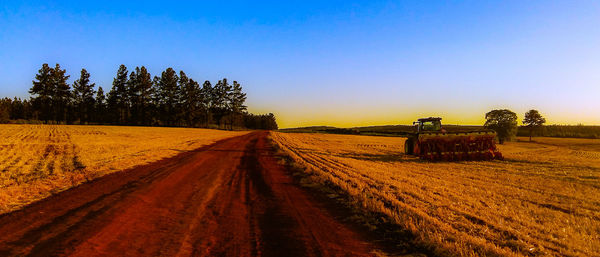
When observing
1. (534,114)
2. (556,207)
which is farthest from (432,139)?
(534,114)

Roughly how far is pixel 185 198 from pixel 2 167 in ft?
30.7

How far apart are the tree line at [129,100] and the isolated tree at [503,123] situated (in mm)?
69734

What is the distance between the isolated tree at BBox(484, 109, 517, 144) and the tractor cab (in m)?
35.2

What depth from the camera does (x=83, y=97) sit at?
264ft

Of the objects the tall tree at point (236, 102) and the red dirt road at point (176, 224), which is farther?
the tall tree at point (236, 102)

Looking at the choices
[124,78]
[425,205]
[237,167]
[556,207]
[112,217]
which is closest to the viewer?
[112,217]

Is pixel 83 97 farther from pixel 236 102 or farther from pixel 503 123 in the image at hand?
pixel 503 123

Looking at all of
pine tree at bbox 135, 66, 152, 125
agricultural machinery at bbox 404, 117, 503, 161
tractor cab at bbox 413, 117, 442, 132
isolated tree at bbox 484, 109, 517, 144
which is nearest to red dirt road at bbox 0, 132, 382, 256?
agricultural machinery at bbox 404, 117, 503, 161

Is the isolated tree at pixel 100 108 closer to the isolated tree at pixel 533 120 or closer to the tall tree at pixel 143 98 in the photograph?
the tall tree at pixel 143 98

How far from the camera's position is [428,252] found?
185 inches

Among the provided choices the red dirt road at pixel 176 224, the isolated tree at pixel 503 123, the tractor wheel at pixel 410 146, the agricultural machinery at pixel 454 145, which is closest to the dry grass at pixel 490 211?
the red dirt road at pixel 176 224

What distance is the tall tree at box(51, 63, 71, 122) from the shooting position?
233ft

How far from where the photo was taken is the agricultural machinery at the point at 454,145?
21.0 meters

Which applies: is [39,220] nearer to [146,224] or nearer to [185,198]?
[146,224]
